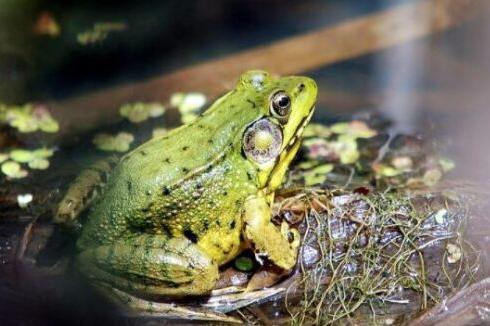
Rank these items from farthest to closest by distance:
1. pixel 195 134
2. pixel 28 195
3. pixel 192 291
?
pixel 28 195 < pixel 195 134 < pixel 192 291

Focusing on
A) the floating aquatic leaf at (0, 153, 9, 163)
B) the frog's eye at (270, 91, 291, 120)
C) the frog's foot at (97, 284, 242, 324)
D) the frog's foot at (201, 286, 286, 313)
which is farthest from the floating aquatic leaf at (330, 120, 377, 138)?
the floating aquatic leaf at (0, 153, 9, 163)

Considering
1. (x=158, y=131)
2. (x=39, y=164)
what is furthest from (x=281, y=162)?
(x=39, y=164)

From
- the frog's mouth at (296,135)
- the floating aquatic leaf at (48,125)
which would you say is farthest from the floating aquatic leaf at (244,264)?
the floating aquatic leaf at (48,125)

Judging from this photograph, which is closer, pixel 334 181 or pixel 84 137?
pixel 334 181

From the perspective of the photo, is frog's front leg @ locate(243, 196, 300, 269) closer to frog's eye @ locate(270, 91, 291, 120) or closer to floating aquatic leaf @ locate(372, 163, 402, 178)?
frog's eye @ locate(270, 91, 291, 120)

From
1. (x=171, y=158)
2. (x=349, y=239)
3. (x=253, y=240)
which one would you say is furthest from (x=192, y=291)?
(x=349, y=239)

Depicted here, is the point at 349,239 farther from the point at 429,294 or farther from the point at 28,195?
the point at 28,195

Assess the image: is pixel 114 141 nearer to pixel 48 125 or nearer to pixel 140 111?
pixel 140 111

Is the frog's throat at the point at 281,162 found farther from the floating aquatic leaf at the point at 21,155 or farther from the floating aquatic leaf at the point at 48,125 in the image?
the floating aquatic leaf at the point at 48,125
